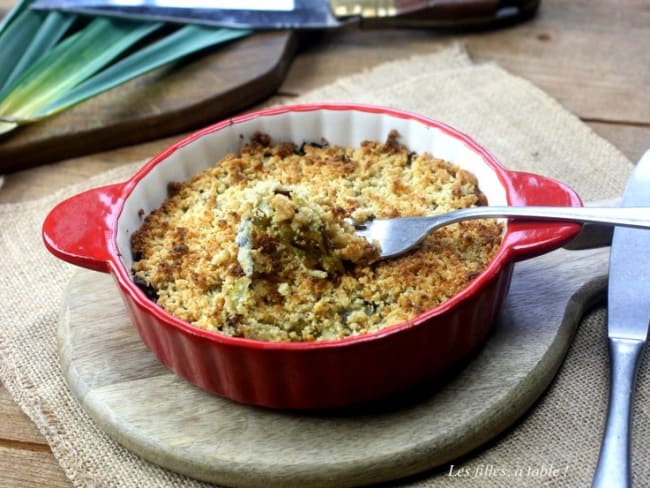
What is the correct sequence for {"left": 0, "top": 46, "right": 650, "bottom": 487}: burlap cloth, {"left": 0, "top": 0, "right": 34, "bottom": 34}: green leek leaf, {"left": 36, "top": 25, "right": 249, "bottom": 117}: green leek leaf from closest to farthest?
{"left": 0, "top": 46, "right": 650, "bottom": 487}: burlap cloth < {"left": 36, "top": 25, "right": 249, "bottom": 117}: green leek leaf < {"left": 0, "top": 0, "right": 34, "bottom": 34}: green leek leaf

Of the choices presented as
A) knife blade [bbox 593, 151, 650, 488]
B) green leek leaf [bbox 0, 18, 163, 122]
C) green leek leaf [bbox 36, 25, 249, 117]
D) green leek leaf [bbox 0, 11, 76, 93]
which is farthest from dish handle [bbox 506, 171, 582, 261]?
green leek leaf [bbox 0, 11, 76, 93]

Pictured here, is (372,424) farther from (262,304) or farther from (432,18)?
(432,18)

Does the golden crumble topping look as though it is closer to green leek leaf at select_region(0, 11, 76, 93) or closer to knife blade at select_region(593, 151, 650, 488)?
knife blade at select_region(593, 151, 650, 488)

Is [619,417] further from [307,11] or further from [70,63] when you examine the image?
[70,63]

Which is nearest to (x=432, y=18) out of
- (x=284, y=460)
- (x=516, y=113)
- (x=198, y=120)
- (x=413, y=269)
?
(x=516, y=113)

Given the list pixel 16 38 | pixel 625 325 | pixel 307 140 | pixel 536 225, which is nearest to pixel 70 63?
pixel 16 38

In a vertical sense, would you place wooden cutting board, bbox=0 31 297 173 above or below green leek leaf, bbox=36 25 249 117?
below

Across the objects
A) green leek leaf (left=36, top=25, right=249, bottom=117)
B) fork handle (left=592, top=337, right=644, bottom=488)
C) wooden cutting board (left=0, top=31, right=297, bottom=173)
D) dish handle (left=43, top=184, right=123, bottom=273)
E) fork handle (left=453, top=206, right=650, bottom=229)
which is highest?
dish handle (left=43, top=184, right=123, bottom=273)
